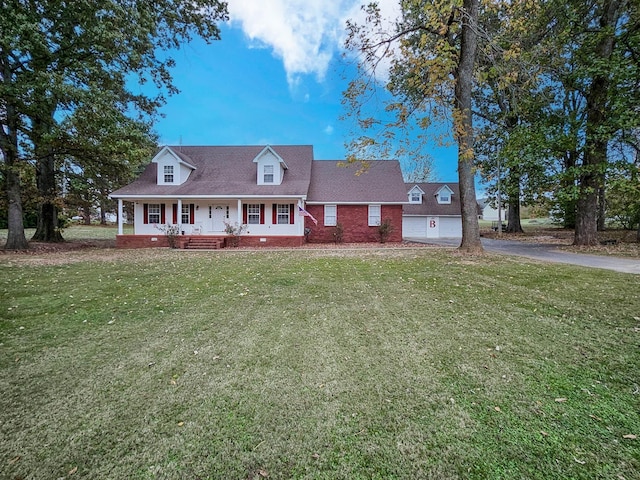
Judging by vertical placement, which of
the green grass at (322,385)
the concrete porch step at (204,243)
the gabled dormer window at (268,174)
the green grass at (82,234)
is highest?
the gabled dormer window at (268,174)

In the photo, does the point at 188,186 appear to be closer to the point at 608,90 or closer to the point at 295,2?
the point at 295,2

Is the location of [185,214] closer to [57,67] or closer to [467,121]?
[57,67]

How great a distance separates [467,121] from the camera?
36.2 feet

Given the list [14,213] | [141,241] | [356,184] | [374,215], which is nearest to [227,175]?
[141,241]

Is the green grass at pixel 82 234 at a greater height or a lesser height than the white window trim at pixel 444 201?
lesser

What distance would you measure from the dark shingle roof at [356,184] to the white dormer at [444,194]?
787cm

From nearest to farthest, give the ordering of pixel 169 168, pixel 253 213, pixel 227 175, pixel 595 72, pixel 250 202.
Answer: pixel 595 72
pixel 250 202
pixel 253 213
pixel 169 168
pixel 227 175

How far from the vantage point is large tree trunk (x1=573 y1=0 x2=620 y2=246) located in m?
12.6

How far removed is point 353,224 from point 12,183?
18122 mm

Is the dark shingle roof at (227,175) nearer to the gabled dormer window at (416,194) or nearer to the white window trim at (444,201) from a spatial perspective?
the gabled dormer window at (416,194)

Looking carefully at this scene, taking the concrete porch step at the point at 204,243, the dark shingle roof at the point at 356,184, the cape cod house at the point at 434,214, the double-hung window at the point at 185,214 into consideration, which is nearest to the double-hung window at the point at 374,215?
the dark shingle roof at the point at 356,184

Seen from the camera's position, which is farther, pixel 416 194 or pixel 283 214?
pixel 416 194

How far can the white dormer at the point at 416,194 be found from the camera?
93.3 ft

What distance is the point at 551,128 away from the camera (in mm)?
13695
